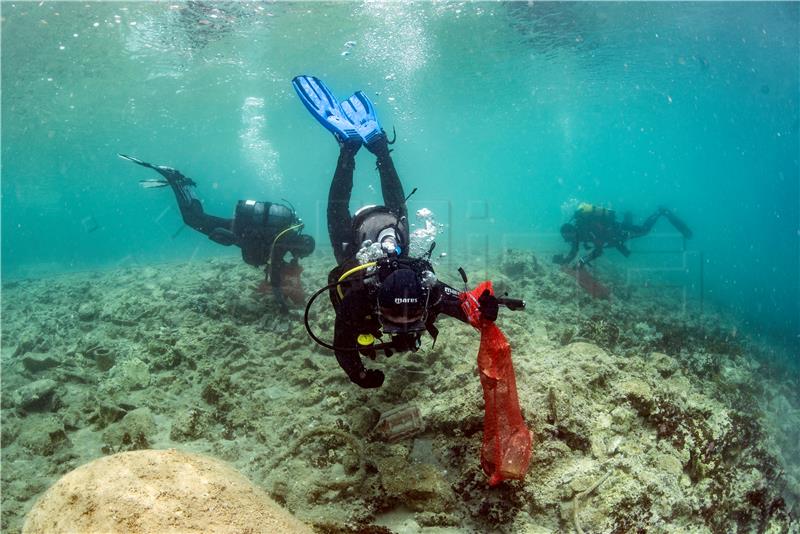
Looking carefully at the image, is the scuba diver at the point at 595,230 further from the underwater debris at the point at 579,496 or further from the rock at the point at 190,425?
the rock at the point at 190,425

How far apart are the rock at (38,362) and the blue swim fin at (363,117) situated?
21.0 feet

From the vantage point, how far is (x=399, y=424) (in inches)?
147

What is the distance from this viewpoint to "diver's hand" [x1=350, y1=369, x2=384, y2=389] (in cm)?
403

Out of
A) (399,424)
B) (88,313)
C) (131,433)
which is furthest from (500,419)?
(88,313)

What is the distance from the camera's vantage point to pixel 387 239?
4.60m

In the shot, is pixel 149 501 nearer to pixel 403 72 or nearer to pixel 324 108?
pixel 324 108

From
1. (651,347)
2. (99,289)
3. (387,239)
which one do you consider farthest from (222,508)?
(99,289)

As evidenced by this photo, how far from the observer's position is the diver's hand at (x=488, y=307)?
321 cm

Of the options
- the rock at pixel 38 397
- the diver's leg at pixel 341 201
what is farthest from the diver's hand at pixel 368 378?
the rock at pixel 38 397

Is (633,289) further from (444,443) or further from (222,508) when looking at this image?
(222,508)

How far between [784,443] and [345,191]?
7.37 m

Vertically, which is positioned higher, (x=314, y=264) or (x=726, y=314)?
(x=314, y=264)

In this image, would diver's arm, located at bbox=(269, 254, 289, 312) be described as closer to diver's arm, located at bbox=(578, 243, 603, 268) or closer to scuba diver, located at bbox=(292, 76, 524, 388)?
scuba diver, located at bbox=(292, 76, 524, 388)

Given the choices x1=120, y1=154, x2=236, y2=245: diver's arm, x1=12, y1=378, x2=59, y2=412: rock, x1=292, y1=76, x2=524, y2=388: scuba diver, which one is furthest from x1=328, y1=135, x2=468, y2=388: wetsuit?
x1=120, y1=154, x2=236, y2=245: diver's arm
